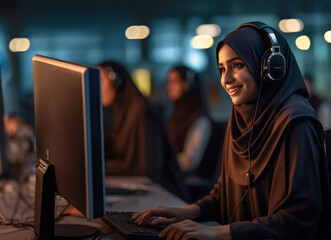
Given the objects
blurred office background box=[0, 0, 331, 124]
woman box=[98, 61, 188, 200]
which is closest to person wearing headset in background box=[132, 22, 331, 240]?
woman box=[98, 61, 188, 200]

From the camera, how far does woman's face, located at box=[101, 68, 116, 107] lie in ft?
8.90

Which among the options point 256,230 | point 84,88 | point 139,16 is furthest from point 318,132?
point 139,16

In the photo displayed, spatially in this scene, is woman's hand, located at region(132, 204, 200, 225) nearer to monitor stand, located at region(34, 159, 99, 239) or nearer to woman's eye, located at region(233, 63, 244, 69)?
monitor stand, located at region(34, 159, 99, 239)

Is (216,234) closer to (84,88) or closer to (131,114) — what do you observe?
(84,88)

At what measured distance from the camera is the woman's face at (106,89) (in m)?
2.71

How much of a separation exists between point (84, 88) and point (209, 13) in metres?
5.07

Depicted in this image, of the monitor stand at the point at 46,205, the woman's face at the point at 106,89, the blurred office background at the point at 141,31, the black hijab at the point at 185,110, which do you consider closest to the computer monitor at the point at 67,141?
the monitor stand at the point at 46,205

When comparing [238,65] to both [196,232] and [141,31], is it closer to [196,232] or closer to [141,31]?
[196,232]

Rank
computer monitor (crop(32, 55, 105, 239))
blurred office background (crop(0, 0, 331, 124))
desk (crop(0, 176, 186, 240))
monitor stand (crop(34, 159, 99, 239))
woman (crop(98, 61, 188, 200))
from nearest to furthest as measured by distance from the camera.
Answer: computer monitor (crop(32, 55, 105, 239)) < monitor stand (crop(34, 159, 99, 239)) < desk (crop(0, 176, 186, 240)) < woman (crop(98, 61, 188, 200)) < blurred office background (crop(0, 0, 331, 124))

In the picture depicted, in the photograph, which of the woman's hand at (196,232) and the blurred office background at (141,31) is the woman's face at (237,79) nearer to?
the woman's hand at (196,232)

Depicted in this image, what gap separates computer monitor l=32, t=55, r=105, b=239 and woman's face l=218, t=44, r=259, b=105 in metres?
0.42

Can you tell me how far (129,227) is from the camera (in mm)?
1161

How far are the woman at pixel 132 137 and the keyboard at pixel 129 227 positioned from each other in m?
1.17

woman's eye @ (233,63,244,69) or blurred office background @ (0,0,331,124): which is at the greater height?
blurred office background @ (0,0,331,124)
